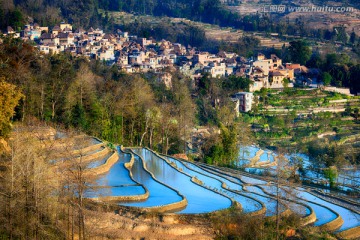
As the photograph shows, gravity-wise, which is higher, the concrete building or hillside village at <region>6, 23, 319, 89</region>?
hillside village at <region>6, 23, 319, 89</region>

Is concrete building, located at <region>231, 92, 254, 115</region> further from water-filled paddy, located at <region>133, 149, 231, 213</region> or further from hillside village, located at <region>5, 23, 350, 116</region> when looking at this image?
water-filled paddy, located at <region>133, 149, 231, 213</region>

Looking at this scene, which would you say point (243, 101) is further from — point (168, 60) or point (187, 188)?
point (187, 188)

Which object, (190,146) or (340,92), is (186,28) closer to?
(340,92)

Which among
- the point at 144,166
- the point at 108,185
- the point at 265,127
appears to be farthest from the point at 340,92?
the point at 108,185

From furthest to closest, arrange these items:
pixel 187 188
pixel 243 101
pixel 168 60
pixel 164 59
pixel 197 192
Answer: pixel 164 59
pixel 168 60
pixel 243 101
pixel 187 188
pixel 197 192

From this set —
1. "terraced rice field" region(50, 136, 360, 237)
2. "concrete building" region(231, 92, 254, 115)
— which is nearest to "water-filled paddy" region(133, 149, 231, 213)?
"terraced rice field" region(50, 136, 360, 237)

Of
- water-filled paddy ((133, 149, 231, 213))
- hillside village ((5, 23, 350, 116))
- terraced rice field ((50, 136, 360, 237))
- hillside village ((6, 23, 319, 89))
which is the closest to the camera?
terraced rice field ((50, 136, 360, 237))

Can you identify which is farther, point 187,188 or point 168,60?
point 168,60

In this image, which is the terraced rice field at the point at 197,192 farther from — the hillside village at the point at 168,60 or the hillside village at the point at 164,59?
the hillside village at the point at 164,59

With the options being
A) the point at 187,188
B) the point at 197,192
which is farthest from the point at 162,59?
the point at 197,192
